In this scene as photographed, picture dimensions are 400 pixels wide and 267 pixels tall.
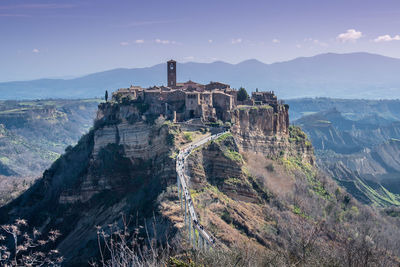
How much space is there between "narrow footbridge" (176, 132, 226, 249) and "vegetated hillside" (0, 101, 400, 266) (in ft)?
2.48

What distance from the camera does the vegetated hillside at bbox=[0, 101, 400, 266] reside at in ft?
138

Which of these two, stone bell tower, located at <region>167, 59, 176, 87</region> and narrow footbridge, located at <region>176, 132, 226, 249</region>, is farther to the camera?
stone bell tower, located at <region>167, 59, 176, 87</region>

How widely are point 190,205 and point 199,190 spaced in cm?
508

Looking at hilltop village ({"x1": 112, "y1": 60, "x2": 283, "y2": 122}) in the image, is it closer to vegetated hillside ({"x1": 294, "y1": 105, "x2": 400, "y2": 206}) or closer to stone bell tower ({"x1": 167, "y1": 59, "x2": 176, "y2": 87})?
stone bell tower ({"x1": 167, "y1": 59, "x2": 176, "y2": 87})

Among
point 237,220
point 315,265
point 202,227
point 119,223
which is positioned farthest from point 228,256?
point 119,223

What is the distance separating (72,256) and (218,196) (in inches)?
663

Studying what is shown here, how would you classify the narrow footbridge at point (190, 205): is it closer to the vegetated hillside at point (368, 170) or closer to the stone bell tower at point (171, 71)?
the stone bell tower at point (171, 71)

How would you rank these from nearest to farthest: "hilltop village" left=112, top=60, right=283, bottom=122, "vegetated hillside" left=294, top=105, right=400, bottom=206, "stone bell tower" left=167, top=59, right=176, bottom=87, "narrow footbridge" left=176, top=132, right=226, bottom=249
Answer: "narrow footbridge" left=176, top=132, right=226, bottom=249 → "hilltop village" left=112, top=60, right=283, bottom=122 → "stone bell tower" left=167, top=59, right=176, bottom=87 → "vegetated hillside" left=294, top=105, right=400, bottom=206

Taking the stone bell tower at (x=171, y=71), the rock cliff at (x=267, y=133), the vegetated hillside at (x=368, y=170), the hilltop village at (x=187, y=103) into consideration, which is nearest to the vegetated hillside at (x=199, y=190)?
the rock cliff at (x=267, y=133)

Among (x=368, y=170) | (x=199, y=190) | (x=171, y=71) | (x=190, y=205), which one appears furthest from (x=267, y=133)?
(x=368, y=170)

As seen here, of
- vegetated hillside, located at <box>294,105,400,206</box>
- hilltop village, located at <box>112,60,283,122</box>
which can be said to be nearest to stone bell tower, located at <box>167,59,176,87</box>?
hilltop village, located at <box>112,60,283,122</box>

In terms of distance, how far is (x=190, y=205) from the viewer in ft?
133

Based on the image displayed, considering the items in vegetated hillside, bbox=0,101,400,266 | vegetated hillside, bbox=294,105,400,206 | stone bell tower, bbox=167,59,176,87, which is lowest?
vegetated hillside, bbox=294,105,400,206

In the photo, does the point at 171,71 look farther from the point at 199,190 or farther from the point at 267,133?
the point at 199,190
